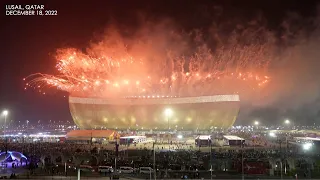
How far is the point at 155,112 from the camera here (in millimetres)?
58062

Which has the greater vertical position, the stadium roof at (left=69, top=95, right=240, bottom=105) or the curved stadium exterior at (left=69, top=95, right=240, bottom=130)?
the stadium roof at (left=69, top=95, right=240, bottom=105)

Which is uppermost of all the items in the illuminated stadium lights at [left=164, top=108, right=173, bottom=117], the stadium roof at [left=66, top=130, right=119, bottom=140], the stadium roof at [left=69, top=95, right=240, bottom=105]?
the stadium roof at [left=69, top=95, right=240, bottom=105]

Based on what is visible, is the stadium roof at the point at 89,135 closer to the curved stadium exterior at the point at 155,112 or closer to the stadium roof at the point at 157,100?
the curved stadium exterior at the point at 155,112

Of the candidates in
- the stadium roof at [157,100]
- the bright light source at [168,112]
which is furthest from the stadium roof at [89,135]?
the bright light source at [168,112]

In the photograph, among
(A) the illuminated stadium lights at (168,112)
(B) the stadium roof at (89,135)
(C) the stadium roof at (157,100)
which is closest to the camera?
(B) the stadium roof at (89,135)

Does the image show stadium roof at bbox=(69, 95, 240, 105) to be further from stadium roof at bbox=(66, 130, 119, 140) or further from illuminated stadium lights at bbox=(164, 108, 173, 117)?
stadium roof at bbox=(66, 130, 119, 140)

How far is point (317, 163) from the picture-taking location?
83.4ft

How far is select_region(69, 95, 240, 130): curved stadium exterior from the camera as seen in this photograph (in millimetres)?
54812

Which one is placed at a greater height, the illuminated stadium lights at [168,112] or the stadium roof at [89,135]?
the illuminated stadium lights at [168,112]

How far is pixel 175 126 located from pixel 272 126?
212 feet

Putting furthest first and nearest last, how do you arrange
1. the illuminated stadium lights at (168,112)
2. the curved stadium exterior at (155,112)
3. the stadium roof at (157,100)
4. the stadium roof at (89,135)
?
the curved stadium exterior at (155,112) → the illuminated stadium lights at (168,112) → the stadium roof at (157,100) → the stadium roof at (89,135)

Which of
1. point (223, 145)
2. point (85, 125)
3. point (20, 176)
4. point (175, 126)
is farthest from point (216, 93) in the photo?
point (20, 176)

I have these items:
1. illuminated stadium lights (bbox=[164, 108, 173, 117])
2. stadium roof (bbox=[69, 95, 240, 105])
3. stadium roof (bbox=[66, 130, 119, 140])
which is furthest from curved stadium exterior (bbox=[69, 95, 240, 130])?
stadium roof (bbox=[66, 130, 119, 140])

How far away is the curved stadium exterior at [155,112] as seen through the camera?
5481 centimetres
